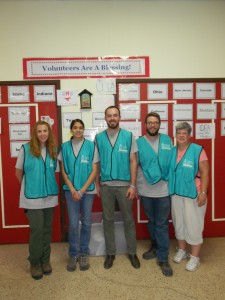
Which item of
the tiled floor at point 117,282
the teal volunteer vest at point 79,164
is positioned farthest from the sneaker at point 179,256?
the teal volunteer vest at point 79,164

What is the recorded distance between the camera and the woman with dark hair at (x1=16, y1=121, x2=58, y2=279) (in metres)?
2.31

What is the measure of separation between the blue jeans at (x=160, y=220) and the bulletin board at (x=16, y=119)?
1151 mm

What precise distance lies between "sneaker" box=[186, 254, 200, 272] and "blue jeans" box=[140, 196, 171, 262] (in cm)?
21

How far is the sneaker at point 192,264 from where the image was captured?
2514 millimetres

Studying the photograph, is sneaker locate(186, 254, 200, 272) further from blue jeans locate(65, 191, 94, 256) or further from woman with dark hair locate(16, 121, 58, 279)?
woman with dark hair locate(16, 121, 58, 279)

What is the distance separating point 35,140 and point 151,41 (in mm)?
1752

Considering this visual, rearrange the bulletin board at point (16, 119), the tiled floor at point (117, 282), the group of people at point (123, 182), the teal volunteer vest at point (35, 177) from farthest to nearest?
the bulletin board at point (16, 119), the group of people at point (123, 182), the teal volunteer vest at point (35, 177), the tiled floor at point (117, 282)

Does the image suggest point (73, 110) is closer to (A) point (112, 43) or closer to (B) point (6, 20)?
(A) point (112, 43)

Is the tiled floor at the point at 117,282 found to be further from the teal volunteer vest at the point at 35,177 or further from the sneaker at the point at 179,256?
the teal volunteer vest at the point at 35,177

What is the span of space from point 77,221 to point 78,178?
0.41m

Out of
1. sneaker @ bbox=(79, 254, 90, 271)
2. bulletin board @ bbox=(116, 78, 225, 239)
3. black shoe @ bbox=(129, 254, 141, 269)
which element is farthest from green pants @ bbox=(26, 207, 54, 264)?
bulletin board @ bbox=(116, 78, 225, 239)

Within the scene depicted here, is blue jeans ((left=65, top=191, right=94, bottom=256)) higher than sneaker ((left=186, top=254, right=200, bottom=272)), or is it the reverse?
blue jeans ((left=65, top=191, right=94, bottom=256))

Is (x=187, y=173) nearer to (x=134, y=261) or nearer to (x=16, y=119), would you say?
(x=134, y=261)

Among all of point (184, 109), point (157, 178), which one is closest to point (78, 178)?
point (157, 178)
